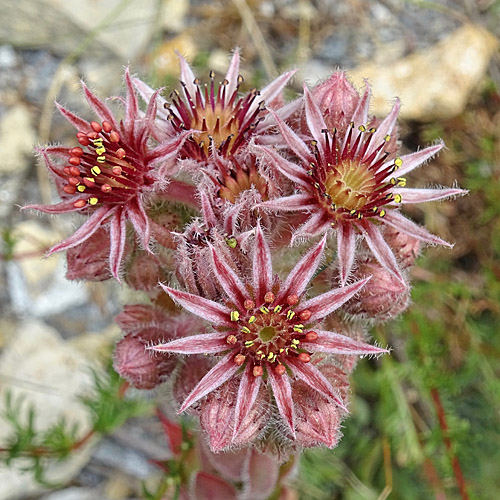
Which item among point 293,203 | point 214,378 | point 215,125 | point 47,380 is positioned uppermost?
point 215,125

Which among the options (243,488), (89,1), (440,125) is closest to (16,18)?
(89,1)

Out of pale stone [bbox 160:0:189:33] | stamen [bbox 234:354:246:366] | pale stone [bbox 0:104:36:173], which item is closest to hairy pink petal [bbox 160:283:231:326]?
stamen [bbox 234:354:246:366]

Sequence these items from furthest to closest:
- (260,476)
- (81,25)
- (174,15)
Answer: (174,15) → (81,25) → (260,476)

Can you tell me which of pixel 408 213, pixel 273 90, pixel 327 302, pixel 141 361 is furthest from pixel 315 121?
pixel 408 213

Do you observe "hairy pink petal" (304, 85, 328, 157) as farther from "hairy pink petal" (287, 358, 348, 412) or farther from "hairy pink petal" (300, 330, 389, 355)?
"hairy pink petal" (287, 358, 348, 412)

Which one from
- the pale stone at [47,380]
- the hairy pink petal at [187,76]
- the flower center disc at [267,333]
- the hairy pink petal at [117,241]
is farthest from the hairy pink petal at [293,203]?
the pale stone at [47,380]

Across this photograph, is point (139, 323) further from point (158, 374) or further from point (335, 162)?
point (335, 162)

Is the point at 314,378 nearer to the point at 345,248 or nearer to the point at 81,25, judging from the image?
the point at 345,248
